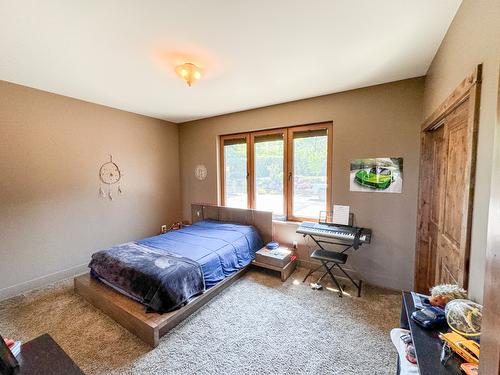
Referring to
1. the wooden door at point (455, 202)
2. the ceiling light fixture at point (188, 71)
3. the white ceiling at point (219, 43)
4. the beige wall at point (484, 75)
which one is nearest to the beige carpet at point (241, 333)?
the wooden door at point (455, 202)

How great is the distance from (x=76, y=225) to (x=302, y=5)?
3854mm

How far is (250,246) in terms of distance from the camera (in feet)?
10.7

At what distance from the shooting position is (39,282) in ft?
9.36

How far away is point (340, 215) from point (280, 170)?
1.20 metres

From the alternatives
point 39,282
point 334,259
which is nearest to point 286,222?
point 334,259

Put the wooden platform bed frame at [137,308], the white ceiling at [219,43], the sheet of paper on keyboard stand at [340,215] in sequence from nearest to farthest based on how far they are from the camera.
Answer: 1. the white ceiling at [219,43]
2. the wooden platform bed frame at [137,308]
3. the sheet of paper on keyboard stand at [340,215]

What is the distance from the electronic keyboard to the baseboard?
3.32 metres

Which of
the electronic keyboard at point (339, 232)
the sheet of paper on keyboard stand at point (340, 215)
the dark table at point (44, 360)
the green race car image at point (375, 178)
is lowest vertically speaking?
the dark table at point (44, 360)

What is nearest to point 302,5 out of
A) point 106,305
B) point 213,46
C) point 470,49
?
point 213,46

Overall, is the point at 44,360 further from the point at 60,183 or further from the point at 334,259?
the point at 60,183

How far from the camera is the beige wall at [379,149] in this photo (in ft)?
8.58

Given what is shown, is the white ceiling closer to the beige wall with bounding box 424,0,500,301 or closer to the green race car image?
the beige wall with bounding box 424,0,500,301

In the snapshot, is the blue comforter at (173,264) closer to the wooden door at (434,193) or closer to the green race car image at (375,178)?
the green race car image at (375,178)

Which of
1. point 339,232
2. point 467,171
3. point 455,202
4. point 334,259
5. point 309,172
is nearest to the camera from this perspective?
point 467,171
